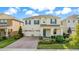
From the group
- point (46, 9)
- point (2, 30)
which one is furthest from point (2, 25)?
point (46, 9)

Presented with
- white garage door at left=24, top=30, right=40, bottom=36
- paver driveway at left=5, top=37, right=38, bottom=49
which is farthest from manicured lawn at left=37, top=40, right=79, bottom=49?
white garage door at left=24, top=30, right=40, bottom=36

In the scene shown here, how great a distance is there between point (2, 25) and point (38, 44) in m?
0.86

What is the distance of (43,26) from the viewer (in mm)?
14141

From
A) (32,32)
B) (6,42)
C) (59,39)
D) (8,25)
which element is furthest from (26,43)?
(59,39)

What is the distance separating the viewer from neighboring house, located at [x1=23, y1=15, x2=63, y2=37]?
14.1 metres

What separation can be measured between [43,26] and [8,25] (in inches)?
29.3

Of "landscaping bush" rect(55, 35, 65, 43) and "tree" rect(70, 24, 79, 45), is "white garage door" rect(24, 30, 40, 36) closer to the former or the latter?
"landscaping bush" rect(55, 35, 65, 43)

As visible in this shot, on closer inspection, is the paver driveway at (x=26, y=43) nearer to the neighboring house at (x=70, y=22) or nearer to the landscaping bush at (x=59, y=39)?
the landscaping bush at (x=59, y=39)

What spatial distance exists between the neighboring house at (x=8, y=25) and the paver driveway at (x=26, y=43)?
229 mm

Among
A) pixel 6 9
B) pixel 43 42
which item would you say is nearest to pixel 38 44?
pixel 43 42

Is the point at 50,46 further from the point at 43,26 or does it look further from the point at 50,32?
the point at 43,26
